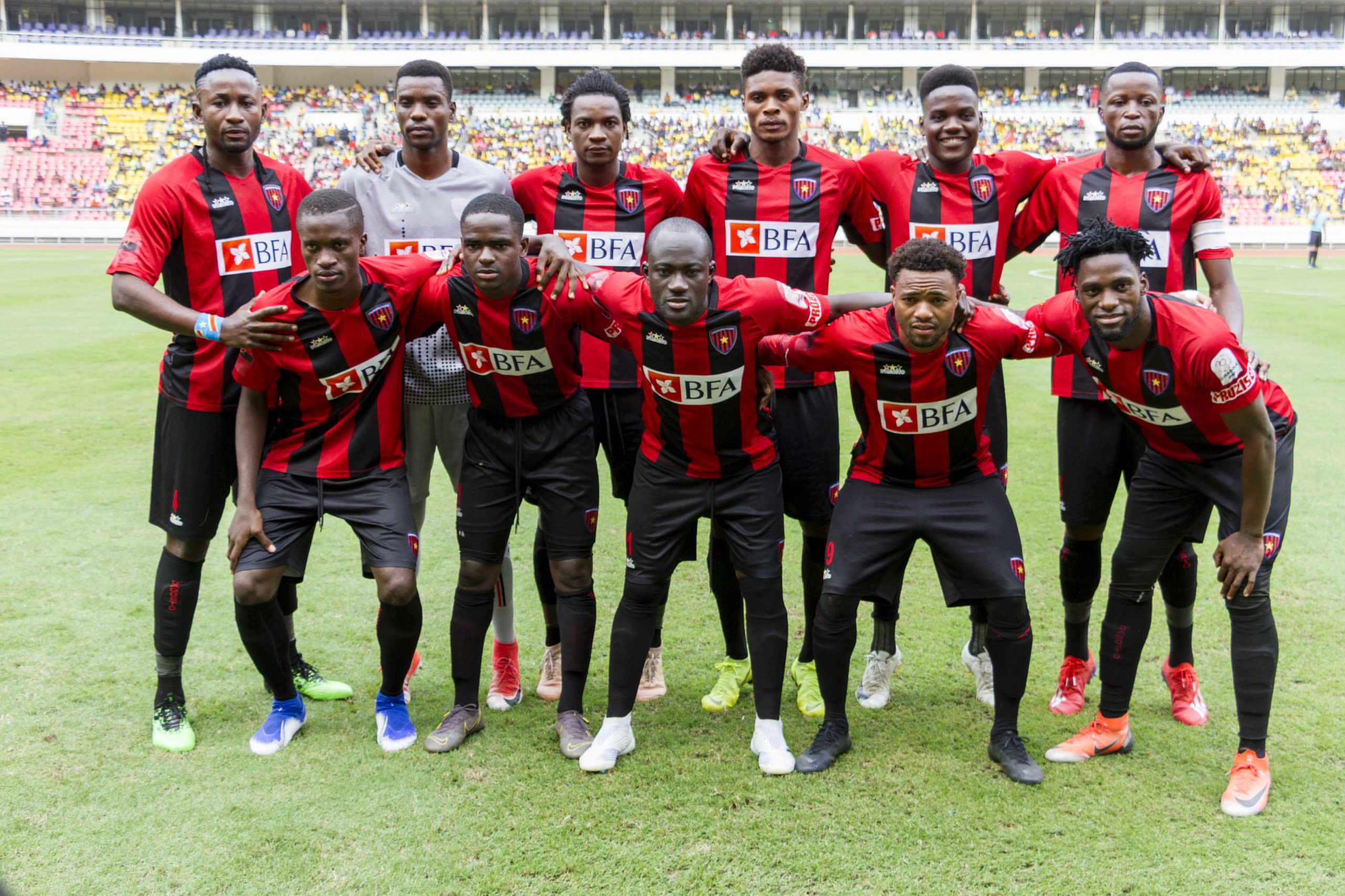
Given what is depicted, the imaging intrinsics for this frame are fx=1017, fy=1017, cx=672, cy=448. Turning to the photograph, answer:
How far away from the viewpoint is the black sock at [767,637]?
3.94 meters

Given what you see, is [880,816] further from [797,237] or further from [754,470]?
[797,237]

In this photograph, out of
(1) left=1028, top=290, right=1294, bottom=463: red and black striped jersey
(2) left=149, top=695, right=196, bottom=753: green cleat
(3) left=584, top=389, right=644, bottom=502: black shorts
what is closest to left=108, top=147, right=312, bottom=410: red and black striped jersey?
(2) left=149, top=695, right=196, bottom=753: green cleat

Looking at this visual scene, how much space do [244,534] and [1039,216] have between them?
3586 millimetres

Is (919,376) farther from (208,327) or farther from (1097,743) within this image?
(208,327)

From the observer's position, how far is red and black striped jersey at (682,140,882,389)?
14.5 feet

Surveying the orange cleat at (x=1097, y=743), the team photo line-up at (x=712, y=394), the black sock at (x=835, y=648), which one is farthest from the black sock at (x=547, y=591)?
the orange cleat at (x=1097, y=743)

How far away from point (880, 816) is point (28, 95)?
2185 inches

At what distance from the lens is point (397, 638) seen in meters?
4.04

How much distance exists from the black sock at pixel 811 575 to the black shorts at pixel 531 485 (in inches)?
40.4

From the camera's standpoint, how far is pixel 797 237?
14.5 feet

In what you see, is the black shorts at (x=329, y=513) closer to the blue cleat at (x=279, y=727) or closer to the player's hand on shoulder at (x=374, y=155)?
the blue cleat at (x=279, y=727)

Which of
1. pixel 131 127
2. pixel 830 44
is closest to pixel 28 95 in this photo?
pixel 131 127

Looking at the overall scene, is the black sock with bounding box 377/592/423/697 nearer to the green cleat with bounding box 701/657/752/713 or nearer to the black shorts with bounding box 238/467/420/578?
the black shorts with bounding box 238/467/420/578

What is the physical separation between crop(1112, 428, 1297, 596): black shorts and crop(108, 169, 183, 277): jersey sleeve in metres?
3.89
